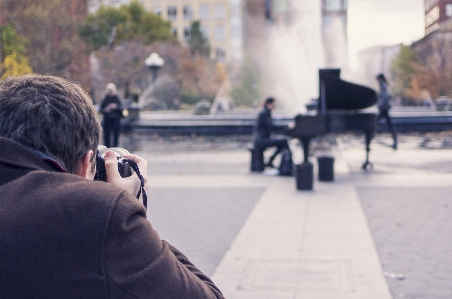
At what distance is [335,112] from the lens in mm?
11398

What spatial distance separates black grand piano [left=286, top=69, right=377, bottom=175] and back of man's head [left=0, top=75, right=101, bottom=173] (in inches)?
345

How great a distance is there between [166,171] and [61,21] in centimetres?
1979

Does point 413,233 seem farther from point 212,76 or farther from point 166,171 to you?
point 212,76

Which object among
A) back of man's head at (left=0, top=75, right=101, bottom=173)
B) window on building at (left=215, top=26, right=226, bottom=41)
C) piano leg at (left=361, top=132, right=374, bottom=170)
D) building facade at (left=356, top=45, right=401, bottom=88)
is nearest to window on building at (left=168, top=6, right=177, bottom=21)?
window on building at (left=215, top=26, right=226, bottom=41)

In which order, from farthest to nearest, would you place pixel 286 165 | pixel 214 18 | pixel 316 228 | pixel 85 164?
pixel 214 18 < pixel 286 165 < pixel 316 228 < pixel 85 164

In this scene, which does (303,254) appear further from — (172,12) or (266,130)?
(172,12)

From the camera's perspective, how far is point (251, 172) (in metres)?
12.1

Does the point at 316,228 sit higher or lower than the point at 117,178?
lower

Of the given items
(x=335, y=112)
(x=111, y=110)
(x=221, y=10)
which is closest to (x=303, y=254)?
(x=335, y=112)

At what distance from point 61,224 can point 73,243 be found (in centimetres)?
5

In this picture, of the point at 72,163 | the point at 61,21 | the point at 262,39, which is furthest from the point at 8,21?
the point at 262,39

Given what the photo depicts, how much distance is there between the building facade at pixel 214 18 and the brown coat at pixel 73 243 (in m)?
102

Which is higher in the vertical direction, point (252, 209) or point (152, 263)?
point (152, 263)

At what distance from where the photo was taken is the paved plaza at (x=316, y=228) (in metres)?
4.90
